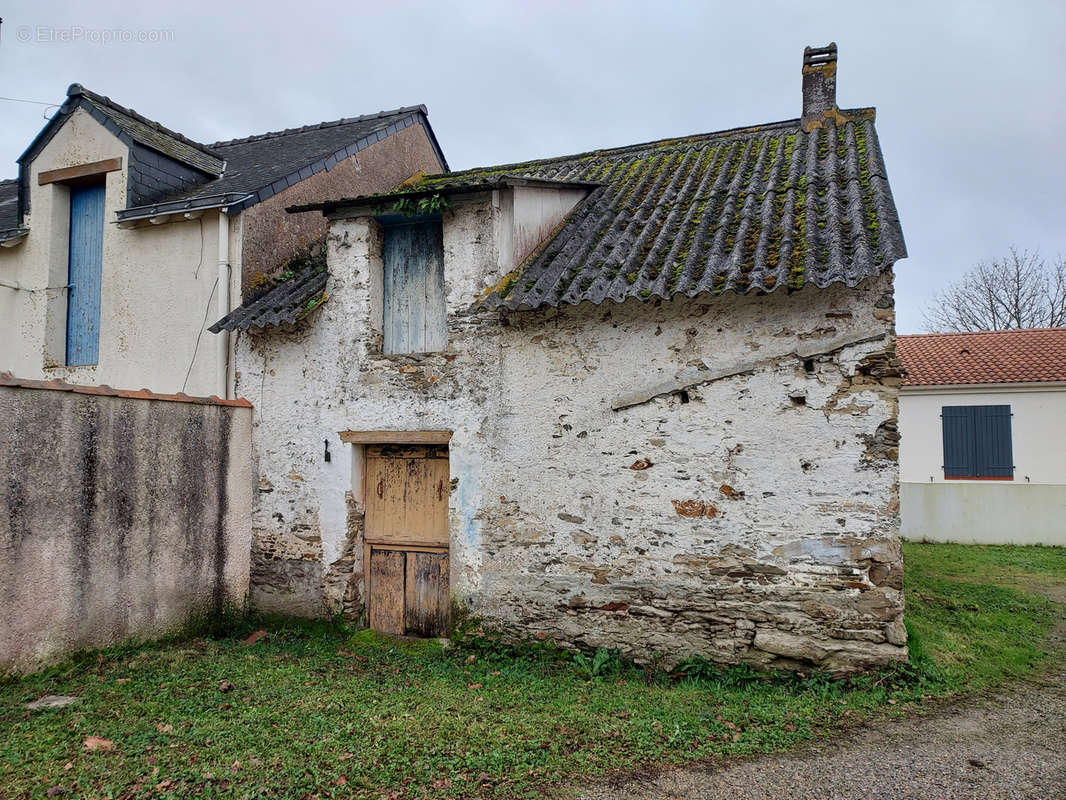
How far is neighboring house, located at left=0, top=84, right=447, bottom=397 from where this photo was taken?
7527 mm

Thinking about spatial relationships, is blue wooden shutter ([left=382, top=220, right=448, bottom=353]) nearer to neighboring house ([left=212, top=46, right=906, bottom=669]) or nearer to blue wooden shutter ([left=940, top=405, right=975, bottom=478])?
neighboring house ([left=212, top=46, right=906, bottom=669])

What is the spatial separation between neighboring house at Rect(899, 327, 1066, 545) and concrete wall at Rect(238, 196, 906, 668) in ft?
29.2

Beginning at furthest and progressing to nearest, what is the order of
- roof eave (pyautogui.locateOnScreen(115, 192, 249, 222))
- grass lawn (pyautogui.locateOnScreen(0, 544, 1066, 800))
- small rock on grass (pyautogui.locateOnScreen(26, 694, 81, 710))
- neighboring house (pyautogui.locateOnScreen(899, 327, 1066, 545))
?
1. neighboring house (pyautogui.locateOnScreen(899, 327, 1066, 545))
2. roof eave (pyautogui.locateOnScreen(115, 192, 249, 222))
3. small rock on grass (pyautogui.locateOnScreen(26, 694, 81, 710))
4. grass lawn (pyautogui.locateOnScreen(0, 544, 1066, 800))

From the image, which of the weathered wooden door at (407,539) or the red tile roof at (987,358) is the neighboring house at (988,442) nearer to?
the red tile roof at (987,358)

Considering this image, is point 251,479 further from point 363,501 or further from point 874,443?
point 874,443

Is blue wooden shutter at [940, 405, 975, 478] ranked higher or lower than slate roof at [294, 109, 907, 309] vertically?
lower

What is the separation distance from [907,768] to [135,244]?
9265 millimetres

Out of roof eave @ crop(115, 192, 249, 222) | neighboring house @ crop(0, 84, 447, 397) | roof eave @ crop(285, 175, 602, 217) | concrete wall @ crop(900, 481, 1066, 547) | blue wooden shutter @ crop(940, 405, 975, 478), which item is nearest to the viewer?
roof eave @ crop(285, 175, 602, 217)

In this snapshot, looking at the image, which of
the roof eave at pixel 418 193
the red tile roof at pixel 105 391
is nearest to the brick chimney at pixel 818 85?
the roof eave at pixel 418 193

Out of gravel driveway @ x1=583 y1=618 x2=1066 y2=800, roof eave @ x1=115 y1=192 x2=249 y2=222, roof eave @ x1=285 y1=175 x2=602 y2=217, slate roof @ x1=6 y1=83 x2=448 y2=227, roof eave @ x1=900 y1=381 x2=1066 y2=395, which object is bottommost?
gravel driveway @ x1=583 y1=618 x2=1066 y2=800

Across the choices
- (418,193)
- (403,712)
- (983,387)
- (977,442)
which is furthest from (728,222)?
(977,442)

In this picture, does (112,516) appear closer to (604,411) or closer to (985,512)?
(604,411)

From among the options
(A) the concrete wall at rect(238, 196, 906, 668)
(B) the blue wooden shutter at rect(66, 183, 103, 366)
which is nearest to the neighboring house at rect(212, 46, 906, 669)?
(A) the concrete wall at rect(238, 196, 906, 668)

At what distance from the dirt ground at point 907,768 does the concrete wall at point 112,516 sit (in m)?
4.71
